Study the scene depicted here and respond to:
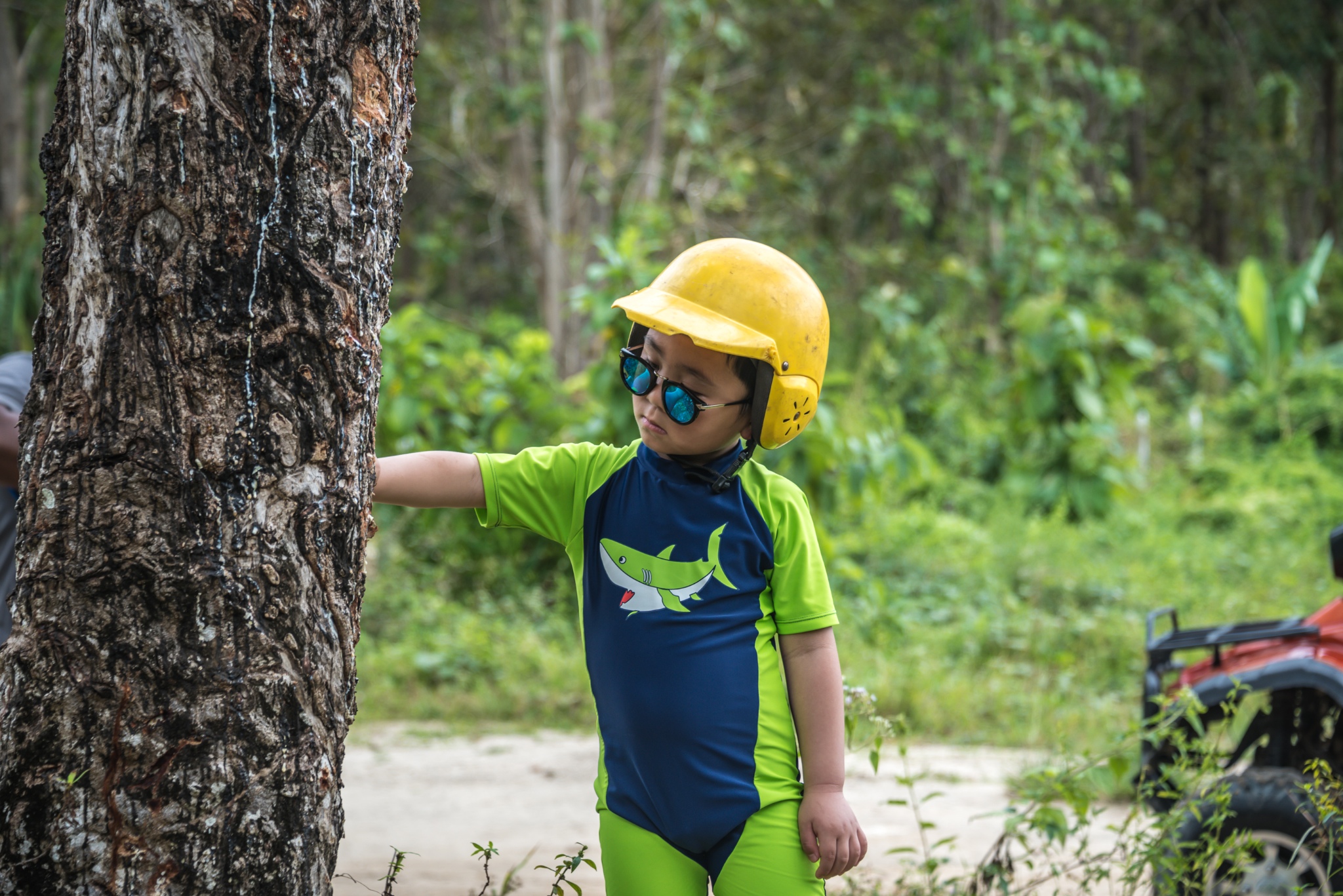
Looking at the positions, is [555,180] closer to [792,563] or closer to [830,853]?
[792,563]

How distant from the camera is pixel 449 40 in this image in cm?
1184

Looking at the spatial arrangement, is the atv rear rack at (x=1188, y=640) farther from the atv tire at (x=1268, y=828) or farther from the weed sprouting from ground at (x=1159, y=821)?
the atv tire at (x=1268, y=828)

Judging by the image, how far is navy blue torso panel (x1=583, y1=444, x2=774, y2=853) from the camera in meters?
1.87

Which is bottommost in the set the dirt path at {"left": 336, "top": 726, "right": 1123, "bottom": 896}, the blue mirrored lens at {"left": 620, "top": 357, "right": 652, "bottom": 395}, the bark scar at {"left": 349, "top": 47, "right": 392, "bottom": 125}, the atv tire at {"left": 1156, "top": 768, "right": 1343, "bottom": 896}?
the dirt path at {"left": 336, "top": 726, "right": 1123, "bottom": 896}

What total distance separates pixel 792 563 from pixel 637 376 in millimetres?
401

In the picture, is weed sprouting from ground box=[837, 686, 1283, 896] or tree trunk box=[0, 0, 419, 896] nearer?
tree trunk box=[0, 0, 419, 896]

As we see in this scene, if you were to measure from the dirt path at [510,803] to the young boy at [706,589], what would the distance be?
1.53m

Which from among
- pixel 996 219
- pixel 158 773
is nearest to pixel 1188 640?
pixel 158 773

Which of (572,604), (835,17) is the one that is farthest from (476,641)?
(835,17)

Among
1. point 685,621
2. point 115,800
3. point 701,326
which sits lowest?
point 115,800

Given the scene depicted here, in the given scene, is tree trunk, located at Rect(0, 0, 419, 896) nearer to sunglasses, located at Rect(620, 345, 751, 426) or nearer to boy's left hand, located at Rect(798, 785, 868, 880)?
sunglasses, located at Rect(620, 345, 751, 426)

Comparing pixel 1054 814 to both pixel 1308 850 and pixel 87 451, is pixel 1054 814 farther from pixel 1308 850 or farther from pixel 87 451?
pixel 87 451

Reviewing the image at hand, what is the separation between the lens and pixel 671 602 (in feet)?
6.29

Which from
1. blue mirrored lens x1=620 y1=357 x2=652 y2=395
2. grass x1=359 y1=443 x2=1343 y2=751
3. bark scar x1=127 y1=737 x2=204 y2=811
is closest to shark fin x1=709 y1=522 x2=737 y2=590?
blue mirrored lens x1=620 y1=357 x2=652 y2=395
